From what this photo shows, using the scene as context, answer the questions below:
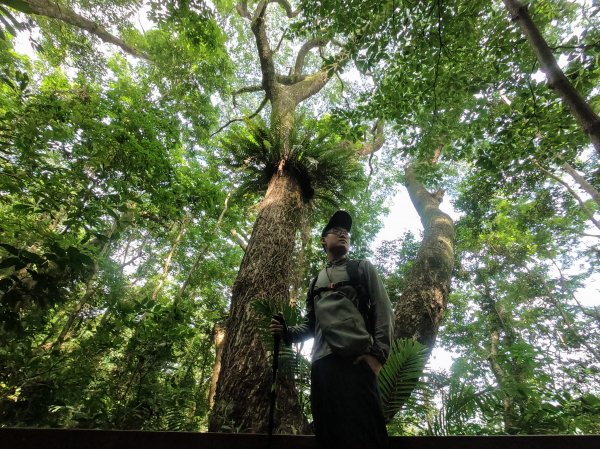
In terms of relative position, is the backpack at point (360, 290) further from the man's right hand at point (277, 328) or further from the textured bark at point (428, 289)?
the textured bark at point (428, 289)

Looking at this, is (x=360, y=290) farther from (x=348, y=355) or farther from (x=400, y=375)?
(x=400, y=375)

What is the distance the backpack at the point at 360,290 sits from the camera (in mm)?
1762

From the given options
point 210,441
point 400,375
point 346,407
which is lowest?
point 210,441

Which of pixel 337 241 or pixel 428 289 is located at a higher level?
pixel 428 289

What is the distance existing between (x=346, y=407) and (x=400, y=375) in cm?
94

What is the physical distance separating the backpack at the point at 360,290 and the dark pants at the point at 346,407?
10.2 inches

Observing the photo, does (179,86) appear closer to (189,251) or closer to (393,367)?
(189,251)

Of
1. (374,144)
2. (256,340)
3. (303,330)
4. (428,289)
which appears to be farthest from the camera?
(374,144)

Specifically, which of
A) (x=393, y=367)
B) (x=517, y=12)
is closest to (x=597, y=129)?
(x=517, y=12)

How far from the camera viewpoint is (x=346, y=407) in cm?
147

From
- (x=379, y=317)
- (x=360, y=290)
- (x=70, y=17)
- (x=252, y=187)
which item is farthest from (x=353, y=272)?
(x=70, y=17)

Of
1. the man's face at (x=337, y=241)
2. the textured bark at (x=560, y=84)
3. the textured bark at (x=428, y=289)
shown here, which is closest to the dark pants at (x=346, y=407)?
the man's face at (x=337, y=241)

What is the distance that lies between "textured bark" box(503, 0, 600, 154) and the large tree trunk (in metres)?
2.67

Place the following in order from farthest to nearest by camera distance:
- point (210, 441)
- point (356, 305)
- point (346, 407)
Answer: point (356, 305)
point (346, 407)
point (210, 441)
